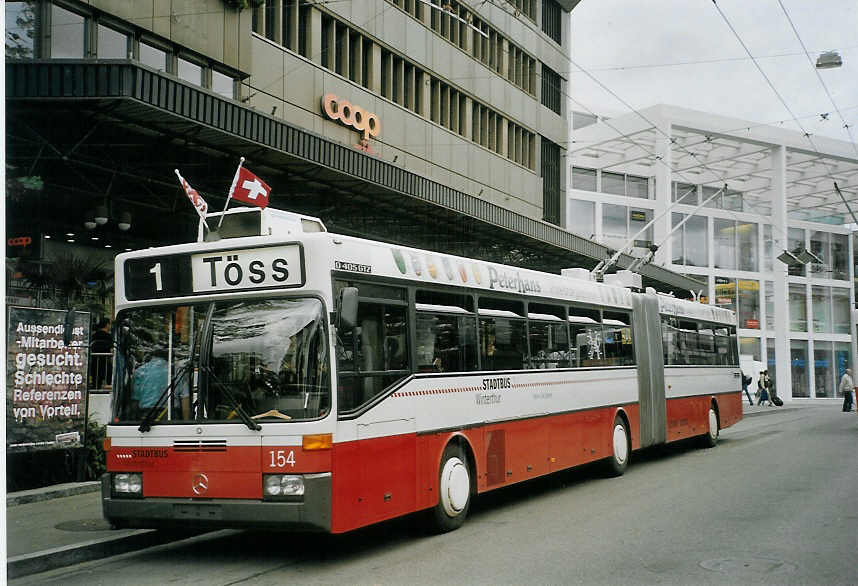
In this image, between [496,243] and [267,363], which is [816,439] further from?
[267,363]

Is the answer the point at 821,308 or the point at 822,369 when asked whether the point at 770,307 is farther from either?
the point at 822,369

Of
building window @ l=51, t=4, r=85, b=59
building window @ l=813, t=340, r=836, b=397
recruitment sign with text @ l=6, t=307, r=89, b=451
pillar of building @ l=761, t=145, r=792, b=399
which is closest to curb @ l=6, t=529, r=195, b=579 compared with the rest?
recruitment sign with text @ l=6, t=307, r=89, b=451

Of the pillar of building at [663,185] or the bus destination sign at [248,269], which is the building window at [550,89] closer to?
the pillar of building at [663,185]

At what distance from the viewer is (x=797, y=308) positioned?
60688 millimetres

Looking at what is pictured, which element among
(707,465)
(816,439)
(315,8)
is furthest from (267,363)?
(816,439)

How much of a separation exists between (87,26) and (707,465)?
13.1 metres

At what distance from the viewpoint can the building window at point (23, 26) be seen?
15164 millimetres

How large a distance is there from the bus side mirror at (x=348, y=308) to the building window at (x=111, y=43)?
10.7 meters

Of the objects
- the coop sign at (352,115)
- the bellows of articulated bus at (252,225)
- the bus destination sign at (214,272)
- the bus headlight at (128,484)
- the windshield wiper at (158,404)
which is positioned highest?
the coop sign at (352,115)

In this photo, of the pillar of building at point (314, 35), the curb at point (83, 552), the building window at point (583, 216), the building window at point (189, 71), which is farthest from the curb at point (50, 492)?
the building window at point (583, 216)

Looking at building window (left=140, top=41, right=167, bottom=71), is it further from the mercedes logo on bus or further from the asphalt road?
the mercedes logo on bus

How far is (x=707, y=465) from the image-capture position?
53.0 ft

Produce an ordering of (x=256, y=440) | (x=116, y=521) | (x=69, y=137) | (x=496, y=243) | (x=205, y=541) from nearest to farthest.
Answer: (x=256, y=440) → (x=116, y=521) → (x=205, y=541) → (x=69, y=137) → (x=496, y=243)

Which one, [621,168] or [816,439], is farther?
[621,168]
